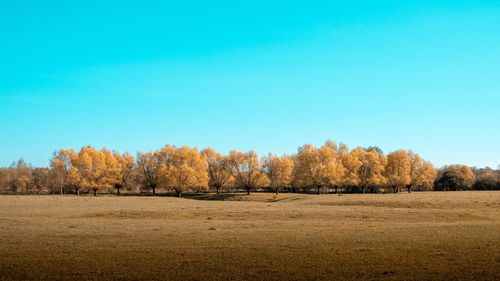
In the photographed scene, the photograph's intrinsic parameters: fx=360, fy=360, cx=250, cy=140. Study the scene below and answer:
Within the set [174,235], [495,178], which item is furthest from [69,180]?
[495,178]

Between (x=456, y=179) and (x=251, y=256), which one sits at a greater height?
(x=251, y=256)

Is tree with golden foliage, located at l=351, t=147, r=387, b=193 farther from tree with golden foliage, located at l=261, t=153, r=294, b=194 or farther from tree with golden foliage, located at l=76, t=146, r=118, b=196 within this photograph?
tree with golden foliage, located at l=76, t=146, r=118, b=196

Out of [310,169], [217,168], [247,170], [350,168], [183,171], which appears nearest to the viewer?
[310,169]

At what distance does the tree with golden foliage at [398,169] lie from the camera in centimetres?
9538

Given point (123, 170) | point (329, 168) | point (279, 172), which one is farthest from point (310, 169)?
point (123, 170)

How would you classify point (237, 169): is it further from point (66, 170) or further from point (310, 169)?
point (66, 170)

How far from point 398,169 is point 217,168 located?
51.0 meters

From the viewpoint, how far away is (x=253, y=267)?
1215 cm

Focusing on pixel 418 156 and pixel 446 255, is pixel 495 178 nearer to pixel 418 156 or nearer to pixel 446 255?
pixel 418 156

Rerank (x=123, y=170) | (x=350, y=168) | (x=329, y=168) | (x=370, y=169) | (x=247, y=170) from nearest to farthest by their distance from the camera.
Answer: (x=329, y=168)
(x=350, y=168)
(x=370, y=169)
(x=247, y=170)
(x=123, y=170)

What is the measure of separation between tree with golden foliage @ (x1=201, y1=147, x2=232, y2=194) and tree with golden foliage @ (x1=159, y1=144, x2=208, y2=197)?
6582 mm

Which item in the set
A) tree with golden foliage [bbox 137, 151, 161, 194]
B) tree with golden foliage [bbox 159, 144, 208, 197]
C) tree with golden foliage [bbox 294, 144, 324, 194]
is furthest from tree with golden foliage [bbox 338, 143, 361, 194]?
tree with golden foliage [bbox 137, 151, 161, 194]

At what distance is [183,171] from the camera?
3738 inches

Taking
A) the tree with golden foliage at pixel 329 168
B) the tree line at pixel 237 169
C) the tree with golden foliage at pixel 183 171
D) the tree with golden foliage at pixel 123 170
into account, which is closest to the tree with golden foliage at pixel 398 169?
the tree line at pixel 237 169
